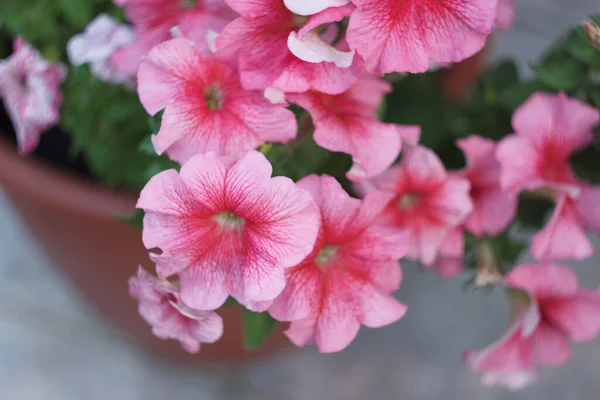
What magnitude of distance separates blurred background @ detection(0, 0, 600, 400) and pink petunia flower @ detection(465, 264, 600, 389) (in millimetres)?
488

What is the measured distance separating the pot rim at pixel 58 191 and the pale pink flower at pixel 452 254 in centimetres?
33

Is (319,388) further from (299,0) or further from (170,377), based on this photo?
(299,0)

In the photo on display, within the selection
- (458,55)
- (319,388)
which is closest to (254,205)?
(458,55)

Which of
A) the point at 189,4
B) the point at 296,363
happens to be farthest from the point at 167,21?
the point at 296,363

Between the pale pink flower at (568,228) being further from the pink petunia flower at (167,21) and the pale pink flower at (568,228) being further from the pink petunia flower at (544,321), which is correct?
the pink petunia flower at (167,21)

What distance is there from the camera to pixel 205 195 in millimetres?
419

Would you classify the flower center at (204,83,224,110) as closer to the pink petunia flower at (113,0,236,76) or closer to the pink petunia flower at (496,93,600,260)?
the pink petunia flower at (113,0,236,76)

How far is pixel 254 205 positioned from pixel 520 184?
22 centimetres

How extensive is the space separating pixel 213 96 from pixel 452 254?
250 mm

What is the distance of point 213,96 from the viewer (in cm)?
47

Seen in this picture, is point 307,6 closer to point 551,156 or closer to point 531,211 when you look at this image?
point 551,156

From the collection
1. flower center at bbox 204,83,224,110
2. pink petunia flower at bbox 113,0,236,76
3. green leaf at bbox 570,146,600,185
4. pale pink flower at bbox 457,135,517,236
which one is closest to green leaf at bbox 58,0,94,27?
pink petunia flower at bbox 113,0,236,76

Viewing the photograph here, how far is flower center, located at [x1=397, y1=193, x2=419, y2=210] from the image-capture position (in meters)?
0.55

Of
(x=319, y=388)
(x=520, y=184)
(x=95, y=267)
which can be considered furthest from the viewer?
(x=319, y=388)
